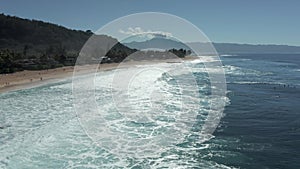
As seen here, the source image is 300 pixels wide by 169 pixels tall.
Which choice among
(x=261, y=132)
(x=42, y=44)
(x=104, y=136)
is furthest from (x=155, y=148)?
(x=42, y=44)

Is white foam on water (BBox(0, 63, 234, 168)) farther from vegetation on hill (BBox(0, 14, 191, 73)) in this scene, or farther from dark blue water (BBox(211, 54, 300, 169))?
vegetation on hill (BBox(0, 14, 191, 73))

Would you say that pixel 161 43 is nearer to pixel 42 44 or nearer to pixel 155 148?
pixel 155 148

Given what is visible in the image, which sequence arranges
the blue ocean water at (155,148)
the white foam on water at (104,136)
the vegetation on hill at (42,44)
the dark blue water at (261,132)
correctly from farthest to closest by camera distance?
the vegetation on hill at (42,44), the dark blue water at (261,132), the white foam on water at (104,136), the blue ocean water at (155,148)

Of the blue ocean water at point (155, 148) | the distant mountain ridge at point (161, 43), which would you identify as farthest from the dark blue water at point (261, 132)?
the distant mountain ridge at point (161, 43)

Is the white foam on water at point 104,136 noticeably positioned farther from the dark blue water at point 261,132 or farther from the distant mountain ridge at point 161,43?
the distant mountain ridge at point 161,43

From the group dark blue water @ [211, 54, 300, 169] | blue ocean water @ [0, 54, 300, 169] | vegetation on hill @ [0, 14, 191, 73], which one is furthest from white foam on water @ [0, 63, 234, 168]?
vegetation on hill @ [0, 14, 191, 73]

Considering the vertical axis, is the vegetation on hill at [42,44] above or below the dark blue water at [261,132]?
above

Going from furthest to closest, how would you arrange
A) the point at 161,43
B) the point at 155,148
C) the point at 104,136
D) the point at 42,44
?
the point at 42,44, the point at 161,43, the point at 104,136, the point at 155,148

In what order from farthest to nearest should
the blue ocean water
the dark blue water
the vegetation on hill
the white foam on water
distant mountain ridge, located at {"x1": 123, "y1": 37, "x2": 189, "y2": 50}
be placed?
1. the vegetation on hill
2. distant mountain ridge, located at {"x1": 123, "y1": 37, "x2": 189, "y2": 50}
3. the dark blue water
4. the white foam on water
5. the blue ocean water

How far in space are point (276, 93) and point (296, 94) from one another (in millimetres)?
2214

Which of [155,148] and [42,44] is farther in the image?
[42,44]

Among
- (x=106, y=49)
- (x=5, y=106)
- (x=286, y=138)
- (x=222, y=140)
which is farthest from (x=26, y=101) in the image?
(x=106, y=49)

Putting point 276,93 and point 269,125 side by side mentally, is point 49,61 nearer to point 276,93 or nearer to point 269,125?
point 276,93

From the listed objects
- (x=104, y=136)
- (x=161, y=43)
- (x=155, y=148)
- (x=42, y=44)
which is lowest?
(x=155, y=148)
